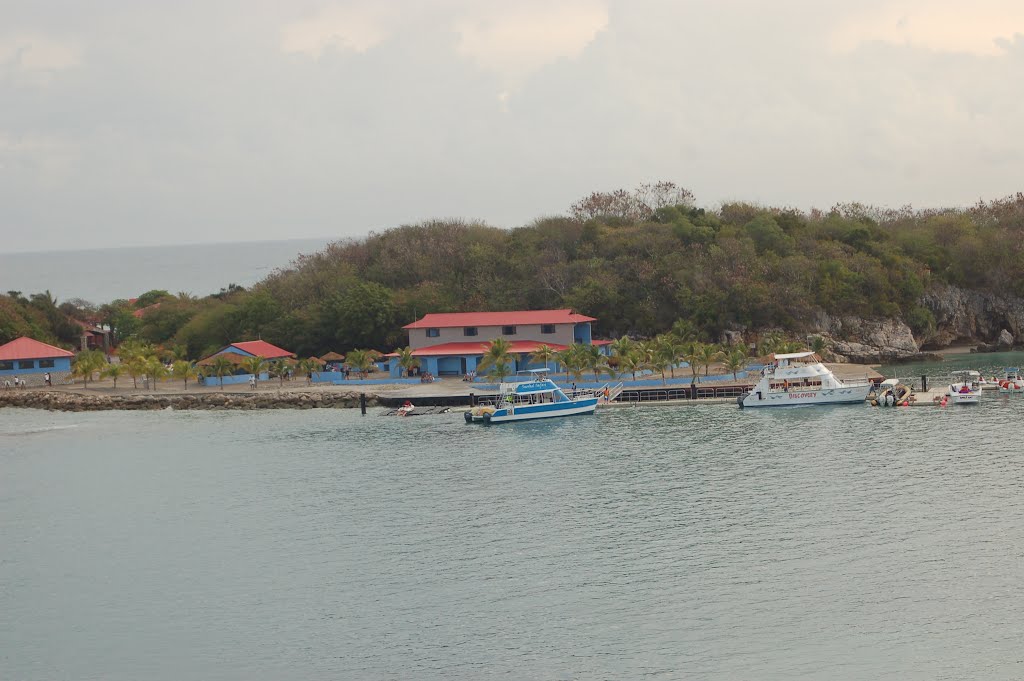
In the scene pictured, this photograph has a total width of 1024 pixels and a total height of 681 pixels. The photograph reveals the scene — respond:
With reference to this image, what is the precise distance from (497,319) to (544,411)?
20182 mm

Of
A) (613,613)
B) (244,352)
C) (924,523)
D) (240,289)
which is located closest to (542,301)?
(244,352)

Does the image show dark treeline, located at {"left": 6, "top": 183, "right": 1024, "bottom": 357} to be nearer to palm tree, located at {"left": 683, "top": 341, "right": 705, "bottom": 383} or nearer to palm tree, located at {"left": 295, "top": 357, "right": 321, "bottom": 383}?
palm tree, located at {"left": 295, "top": 357, "right": 321, "bottom": 383}

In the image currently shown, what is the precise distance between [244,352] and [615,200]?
44.1m

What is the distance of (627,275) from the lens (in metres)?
95.1

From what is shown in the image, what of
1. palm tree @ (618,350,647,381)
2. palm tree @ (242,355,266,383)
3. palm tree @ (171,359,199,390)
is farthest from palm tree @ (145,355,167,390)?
palm tree @ (618,350,647,381)

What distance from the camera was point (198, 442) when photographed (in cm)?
6209

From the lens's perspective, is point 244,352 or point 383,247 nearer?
point 244,352

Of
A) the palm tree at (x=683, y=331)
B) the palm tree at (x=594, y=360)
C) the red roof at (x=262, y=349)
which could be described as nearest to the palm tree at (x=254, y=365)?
the red roof at (x=262, y=349)

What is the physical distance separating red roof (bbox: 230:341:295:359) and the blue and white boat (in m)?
26.0

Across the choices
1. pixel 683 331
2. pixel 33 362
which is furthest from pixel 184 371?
pixel 683 331

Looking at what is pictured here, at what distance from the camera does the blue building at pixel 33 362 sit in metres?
87.9

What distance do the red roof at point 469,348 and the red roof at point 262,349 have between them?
460 inches

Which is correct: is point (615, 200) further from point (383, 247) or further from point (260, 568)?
point (260, 568)

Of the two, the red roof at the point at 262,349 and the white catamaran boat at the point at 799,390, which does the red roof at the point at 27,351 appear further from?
the white catamaran boat at the point at 799,390
